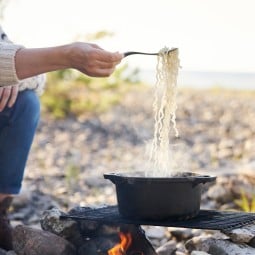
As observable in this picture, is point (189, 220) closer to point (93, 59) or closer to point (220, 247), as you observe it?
point (220, 247)

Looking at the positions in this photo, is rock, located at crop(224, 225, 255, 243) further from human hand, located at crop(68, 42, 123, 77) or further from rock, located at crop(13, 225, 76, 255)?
human hand, located at crop(68, 42, 123, 77)

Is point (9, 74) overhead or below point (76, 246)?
overhead

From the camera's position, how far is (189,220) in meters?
2.62

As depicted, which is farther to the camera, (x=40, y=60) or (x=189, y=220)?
(x=189, y=220)

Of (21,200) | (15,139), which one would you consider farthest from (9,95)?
(21,200)

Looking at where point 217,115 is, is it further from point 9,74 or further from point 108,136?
point 9,74

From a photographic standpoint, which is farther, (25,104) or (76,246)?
(25,104)

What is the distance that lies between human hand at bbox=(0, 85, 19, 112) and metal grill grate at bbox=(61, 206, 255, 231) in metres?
0.58

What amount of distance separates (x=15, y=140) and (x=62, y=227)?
0.54m

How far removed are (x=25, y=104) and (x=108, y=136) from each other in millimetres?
4589

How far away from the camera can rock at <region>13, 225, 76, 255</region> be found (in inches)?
110

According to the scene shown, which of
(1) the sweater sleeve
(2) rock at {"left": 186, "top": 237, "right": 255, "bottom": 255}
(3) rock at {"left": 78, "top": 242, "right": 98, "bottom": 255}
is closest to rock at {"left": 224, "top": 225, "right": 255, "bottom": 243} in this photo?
(2) rock at {"left": 186, "top": 237, "right": 255, "bottom": 255}

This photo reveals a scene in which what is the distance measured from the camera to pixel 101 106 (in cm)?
897

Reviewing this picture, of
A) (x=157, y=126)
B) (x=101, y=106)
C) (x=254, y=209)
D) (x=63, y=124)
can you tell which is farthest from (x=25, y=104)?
(x=101, y=106)
